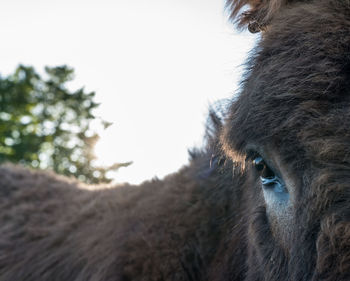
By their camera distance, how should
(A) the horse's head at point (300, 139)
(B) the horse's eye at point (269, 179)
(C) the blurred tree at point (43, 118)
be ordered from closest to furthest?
(A) the horse's head at point (300, 139), (B) the horse's eye at point (269, 179), (C) the blurred tree at point (43, 118)

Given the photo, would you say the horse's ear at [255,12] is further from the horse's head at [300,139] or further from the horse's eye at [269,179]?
the horse's eye at [269,179]

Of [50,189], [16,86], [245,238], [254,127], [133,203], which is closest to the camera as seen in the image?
[254,127]

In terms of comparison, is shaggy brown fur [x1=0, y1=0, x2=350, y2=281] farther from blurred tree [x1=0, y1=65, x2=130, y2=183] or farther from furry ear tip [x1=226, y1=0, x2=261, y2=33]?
blurred tree [x1=0, y1=65, x2=130, y2=183]

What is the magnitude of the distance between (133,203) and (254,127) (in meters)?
1.61

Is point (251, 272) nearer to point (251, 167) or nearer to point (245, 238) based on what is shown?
point (245, 238)

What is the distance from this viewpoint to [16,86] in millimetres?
15391

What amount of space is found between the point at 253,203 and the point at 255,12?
3.51ft

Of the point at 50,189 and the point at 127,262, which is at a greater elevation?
the point at 50,189

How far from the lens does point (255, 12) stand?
7.30 feet

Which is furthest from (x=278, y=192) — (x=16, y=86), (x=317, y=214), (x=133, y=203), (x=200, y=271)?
(x=16, y=86)

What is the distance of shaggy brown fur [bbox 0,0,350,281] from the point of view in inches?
54.0

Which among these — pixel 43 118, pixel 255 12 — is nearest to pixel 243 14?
pixel 255 12

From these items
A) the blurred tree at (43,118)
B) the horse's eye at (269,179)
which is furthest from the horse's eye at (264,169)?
the blurred tree at (43,118)

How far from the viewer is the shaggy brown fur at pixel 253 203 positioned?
4.50 feet
